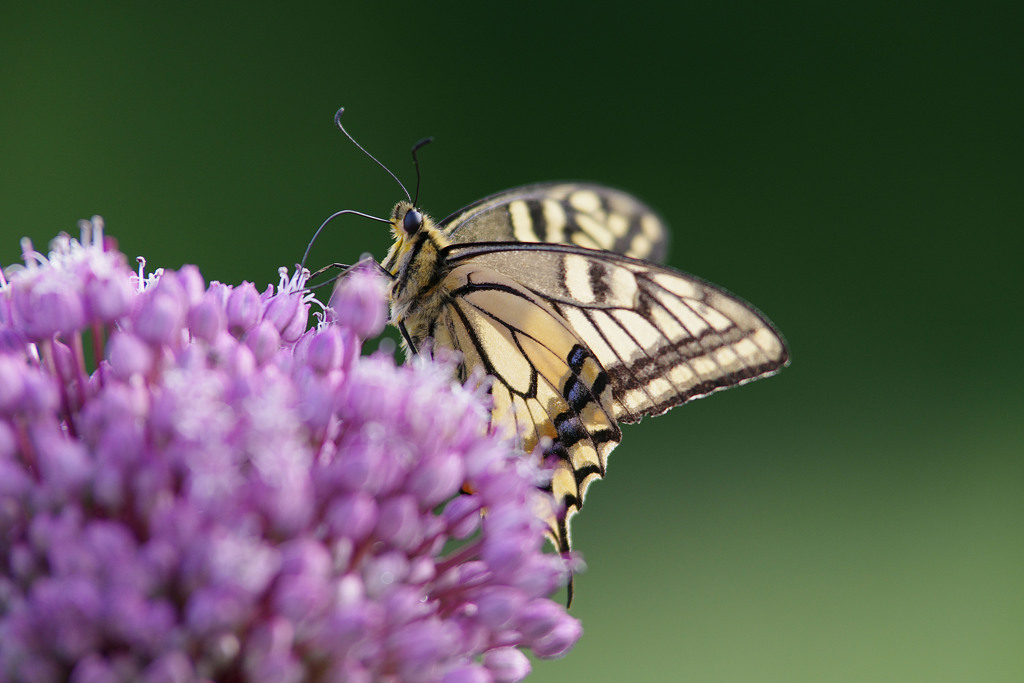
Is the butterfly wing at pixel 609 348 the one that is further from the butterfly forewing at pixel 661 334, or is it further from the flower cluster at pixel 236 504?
the flower cluster at pixel 236 504

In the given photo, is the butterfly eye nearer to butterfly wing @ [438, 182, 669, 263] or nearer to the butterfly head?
the butterfly head

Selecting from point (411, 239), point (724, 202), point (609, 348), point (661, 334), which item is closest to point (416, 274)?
point (411, 239)

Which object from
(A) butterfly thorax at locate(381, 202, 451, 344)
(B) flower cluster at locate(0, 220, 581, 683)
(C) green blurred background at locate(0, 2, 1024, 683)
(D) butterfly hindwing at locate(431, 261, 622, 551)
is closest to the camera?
(B) flower cluster at locate(0, 220, 581, 683)

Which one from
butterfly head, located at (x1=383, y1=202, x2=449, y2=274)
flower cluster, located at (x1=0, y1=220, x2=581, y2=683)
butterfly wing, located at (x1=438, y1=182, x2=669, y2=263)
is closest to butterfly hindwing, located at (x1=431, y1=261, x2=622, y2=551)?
butterfly head, located at (x1=383, y1=202, x2=449, y2=274)

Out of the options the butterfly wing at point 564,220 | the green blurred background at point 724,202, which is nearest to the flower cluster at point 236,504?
the butterfly wing at point 564,220

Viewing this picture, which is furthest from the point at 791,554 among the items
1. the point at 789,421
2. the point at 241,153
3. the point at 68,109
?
the point at 68,109

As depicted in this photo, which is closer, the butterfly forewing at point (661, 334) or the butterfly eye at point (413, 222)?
the butterfly forewing at point (661, 334)
